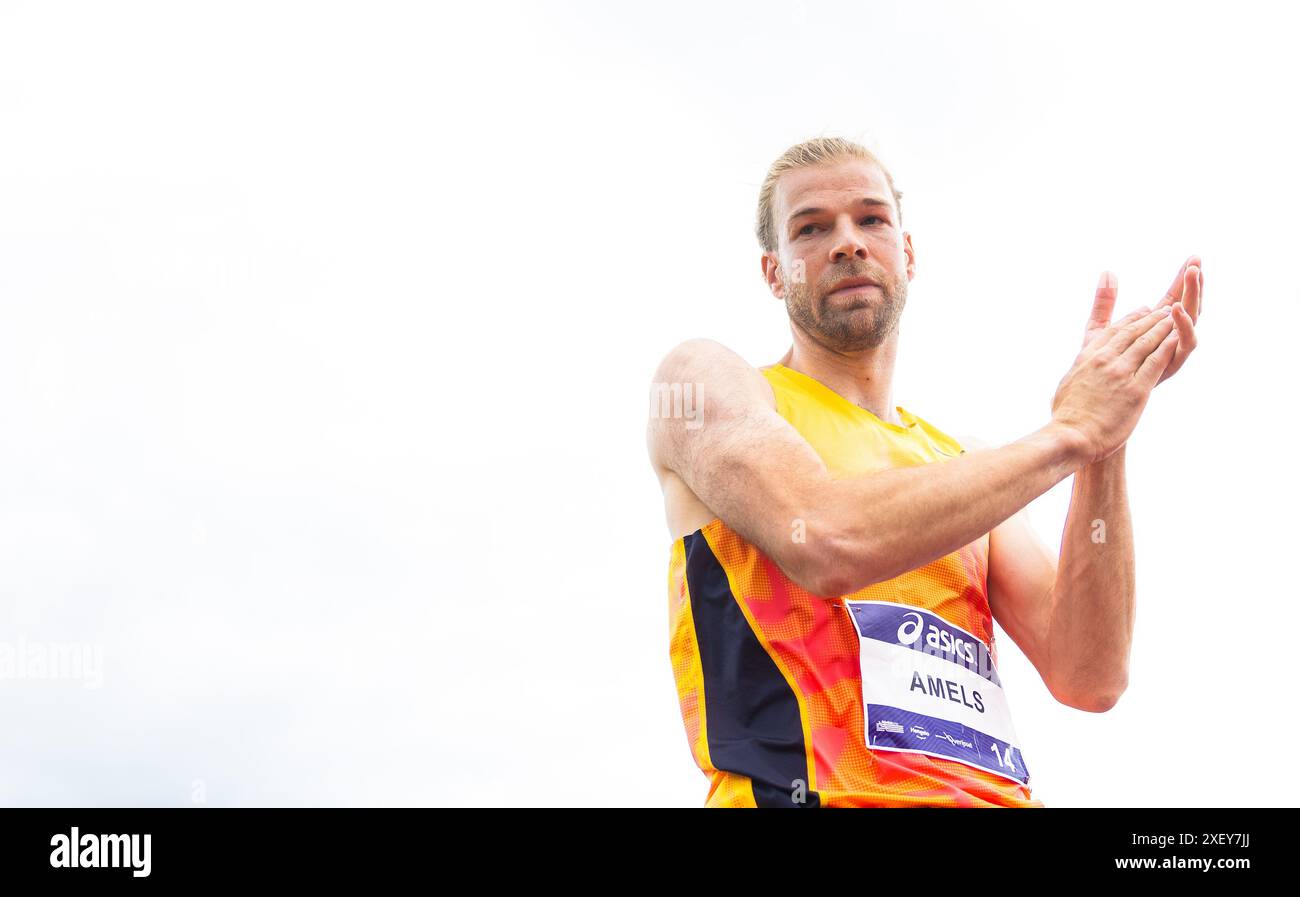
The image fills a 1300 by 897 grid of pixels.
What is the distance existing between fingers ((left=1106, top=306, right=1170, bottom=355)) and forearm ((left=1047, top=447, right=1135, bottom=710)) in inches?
16.8

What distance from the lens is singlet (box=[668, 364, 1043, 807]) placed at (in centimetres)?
387

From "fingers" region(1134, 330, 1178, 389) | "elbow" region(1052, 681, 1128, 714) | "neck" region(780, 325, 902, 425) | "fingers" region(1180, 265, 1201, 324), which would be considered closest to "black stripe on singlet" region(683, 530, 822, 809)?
"neck" region(780, 325, 902, 425)

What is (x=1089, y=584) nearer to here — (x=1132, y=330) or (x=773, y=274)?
(x=1132, y=330)

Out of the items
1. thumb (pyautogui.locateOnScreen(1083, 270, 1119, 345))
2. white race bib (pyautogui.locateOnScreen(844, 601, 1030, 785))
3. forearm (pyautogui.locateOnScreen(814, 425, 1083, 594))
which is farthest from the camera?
thumb (pyautogui.locateOnScreen(1083, 270, 1119, 345))

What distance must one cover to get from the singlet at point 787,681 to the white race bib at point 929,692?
4 centimetres

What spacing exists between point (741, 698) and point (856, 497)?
81cm

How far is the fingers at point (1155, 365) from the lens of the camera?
4176 mm

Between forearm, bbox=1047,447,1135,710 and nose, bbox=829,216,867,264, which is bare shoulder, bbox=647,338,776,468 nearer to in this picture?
nose, bbox=829,216,867,264

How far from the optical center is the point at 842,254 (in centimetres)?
488

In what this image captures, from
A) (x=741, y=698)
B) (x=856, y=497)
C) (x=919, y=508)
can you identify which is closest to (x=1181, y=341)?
(x=919, y=508)

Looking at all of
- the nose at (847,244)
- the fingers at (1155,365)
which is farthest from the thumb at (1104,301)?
the nose at (847,244)

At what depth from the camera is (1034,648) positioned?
485cm

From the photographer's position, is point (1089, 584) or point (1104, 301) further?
point (1104, 301)
